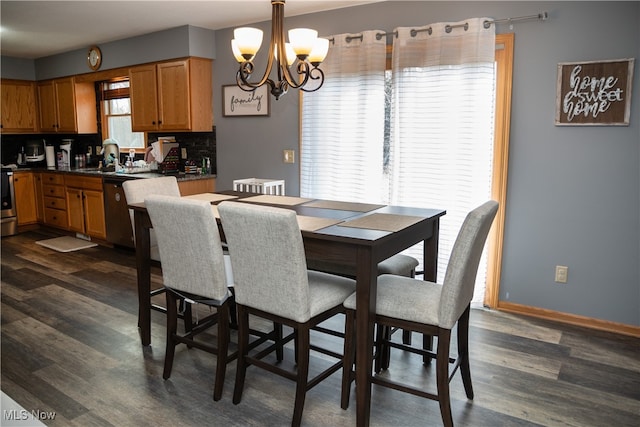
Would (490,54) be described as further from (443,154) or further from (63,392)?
(63,392)

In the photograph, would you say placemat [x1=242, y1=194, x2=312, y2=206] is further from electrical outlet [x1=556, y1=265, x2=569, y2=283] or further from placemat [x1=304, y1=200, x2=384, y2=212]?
electrical outlet [x1=556, y1=265, x2=569, y2=283]

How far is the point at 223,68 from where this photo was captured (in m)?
4.86

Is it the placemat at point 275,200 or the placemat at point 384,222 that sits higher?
the placemat at point 275,200

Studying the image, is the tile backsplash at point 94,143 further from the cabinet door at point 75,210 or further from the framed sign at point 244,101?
the cabinet door at point 75,210

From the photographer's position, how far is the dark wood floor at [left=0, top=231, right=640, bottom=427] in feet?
7.40

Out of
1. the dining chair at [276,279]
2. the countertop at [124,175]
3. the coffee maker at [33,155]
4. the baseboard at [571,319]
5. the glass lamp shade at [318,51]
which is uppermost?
the glass lamp shade at [318,51]

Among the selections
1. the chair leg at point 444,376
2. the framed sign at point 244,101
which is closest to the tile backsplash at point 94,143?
the framed sign at point 244,101

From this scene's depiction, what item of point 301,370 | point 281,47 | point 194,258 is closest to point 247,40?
point 281,47

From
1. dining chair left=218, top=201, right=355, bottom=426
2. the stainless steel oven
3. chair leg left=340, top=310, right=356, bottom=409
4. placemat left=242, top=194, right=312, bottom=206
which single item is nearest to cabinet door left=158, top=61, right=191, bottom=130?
placemat left=242, top=194, right=312, bottom=206

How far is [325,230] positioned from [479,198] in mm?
1692

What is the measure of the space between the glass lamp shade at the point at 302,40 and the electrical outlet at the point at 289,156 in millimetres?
1911

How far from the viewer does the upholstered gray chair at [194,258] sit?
225 centimetres

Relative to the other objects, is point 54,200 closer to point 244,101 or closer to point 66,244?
point 66,244

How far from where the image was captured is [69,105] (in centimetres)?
620
